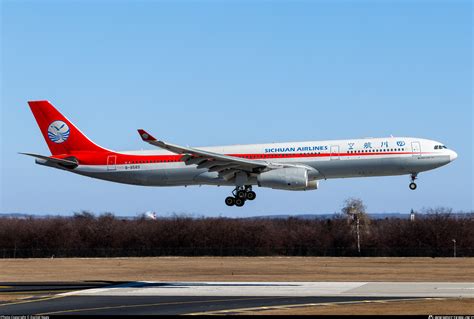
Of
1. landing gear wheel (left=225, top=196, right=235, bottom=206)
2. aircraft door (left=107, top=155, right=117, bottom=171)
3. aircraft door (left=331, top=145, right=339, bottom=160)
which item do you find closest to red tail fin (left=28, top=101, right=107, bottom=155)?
aircraft door (left=107, top=155, right=117, bottom=171)

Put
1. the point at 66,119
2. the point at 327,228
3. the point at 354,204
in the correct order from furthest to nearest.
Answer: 1. the point at 354,204
2. the point at 327,228
3. the point at 66,119

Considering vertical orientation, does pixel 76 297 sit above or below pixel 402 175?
below

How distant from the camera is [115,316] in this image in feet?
127

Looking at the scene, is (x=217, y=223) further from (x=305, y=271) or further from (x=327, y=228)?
(x=305, y=271)

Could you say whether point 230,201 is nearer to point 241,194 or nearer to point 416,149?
point 241,194

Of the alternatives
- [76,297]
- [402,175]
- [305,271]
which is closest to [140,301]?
[76,297]

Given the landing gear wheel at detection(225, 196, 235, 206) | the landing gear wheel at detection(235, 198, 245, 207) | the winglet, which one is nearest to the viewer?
the winglet

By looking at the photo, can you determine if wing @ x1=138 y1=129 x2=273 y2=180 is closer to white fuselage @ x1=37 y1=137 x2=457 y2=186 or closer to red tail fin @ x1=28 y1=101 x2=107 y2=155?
white fuselage @ x1=37 y1=137 x2=457 y2=186

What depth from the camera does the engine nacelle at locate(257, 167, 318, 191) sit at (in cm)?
5750

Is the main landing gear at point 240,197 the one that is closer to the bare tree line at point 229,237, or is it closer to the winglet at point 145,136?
the winglet at point 145,136

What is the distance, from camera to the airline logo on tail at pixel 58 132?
222 ft

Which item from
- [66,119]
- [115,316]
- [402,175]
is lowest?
[115,316]

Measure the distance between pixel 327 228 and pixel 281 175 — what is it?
6325 centimetres

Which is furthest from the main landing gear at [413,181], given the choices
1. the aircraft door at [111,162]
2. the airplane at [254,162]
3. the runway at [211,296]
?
the aircraft door at [111,162]
